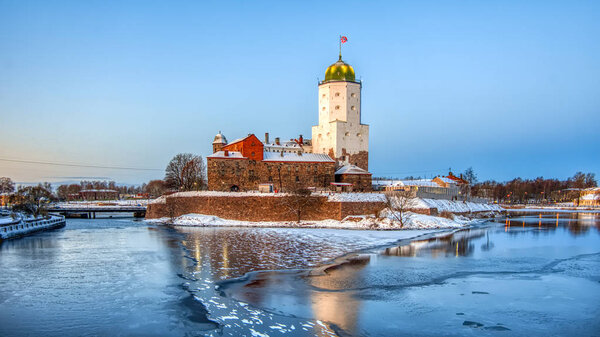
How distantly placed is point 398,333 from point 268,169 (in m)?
35.3

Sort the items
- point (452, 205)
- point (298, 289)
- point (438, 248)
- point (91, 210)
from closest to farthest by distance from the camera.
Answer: point (298, 289) → point (438, 248) → point (452, 205) → point (91, 210)

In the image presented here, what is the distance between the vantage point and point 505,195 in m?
107

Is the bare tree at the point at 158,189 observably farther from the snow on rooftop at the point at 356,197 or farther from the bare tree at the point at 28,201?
the snow on rooftop at the point at 356,197

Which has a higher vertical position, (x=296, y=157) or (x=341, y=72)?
(x=341, y=72)

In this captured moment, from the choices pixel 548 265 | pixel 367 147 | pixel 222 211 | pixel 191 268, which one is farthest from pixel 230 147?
pixel 548 265

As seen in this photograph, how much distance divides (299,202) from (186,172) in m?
22.8

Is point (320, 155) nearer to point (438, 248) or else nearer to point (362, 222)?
point (362, 222)

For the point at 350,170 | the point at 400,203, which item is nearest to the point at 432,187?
the point at 350,170

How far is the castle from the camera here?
141ft

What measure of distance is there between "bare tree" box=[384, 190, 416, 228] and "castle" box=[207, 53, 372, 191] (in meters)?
6.26

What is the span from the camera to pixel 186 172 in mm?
55688

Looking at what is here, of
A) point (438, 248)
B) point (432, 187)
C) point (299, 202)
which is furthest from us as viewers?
point (432, 187)

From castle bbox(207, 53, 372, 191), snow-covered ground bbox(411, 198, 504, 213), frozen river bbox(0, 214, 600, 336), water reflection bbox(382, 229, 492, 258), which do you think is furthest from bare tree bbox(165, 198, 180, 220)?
water reflection bbox(382, 229, 492, 258)

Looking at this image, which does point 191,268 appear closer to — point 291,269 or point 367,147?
point 291,269
